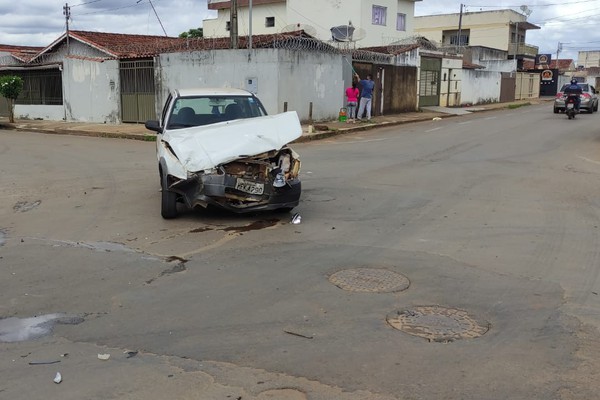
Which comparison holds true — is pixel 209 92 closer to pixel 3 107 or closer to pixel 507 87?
pixel 3 107

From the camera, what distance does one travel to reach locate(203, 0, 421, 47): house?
129 feet

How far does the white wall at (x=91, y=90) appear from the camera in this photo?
25.5 meters

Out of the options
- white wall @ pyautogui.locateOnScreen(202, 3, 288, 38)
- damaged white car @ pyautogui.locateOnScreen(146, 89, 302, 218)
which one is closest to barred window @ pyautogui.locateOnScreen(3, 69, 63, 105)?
white wall @ pyautogui.locateOnScreen(202, 3, 288, 38)

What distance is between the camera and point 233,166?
25.4 feet

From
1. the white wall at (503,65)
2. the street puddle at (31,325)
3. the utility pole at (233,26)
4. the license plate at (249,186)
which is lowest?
the street puddle at (31,325)

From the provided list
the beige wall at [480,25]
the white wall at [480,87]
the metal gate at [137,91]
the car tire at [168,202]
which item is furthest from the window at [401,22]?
the car tire at [168,202]

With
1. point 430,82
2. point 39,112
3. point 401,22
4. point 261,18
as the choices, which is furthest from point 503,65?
point 39,112

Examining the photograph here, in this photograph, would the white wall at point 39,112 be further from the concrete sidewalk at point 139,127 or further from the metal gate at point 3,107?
the metal gate at point 3,107

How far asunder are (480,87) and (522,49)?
28061mm

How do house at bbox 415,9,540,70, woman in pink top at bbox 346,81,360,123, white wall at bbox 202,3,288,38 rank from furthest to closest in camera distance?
house at bbox 415,9,540,70 < white wall at bbox 202,3,288,38 < woman in pink top at bbox 346,81,360,123

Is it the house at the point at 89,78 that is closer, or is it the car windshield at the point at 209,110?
the car windshield at the point at 209,110

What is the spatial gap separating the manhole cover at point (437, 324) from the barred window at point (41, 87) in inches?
1089

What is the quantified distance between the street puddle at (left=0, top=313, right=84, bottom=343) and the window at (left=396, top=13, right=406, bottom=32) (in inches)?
1652

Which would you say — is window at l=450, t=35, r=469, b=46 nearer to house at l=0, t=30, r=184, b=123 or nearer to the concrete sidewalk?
the concrete sidewalk
